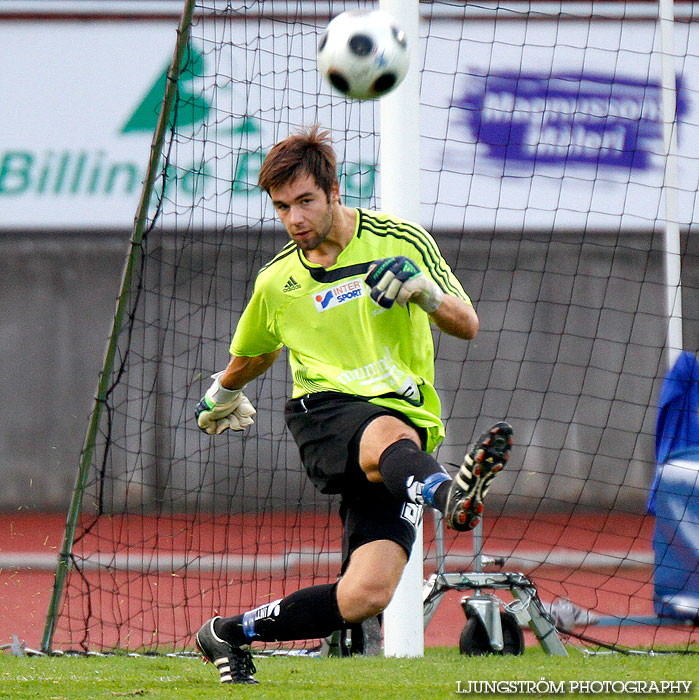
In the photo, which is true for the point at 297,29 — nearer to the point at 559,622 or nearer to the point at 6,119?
the point at 6,119

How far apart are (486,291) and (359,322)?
7.63 meters

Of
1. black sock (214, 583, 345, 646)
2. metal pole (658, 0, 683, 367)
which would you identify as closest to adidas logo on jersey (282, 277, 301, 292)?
black sock (214, 583, 345, 646)

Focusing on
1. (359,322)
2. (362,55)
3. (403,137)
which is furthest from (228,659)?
(403,137)

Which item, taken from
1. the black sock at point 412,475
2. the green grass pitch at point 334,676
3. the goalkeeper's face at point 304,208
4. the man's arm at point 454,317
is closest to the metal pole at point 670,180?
the green grass pitch at point 334,676

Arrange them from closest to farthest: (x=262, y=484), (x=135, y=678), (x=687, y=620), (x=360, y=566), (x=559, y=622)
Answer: (x=360, y=566), (x=135, y=678), (x=559, y=622), (x=687, y=620), (x=262, y=484)

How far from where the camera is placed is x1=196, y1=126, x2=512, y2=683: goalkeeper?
3.66m

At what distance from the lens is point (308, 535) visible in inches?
397

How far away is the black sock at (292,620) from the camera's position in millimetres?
3732

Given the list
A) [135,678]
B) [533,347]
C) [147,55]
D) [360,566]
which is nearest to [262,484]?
[533,347]

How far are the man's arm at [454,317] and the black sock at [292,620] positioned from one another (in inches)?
38.3

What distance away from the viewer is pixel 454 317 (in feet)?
12.0

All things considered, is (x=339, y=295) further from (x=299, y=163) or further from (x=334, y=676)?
(x=334, y=676)

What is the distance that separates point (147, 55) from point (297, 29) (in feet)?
8.88

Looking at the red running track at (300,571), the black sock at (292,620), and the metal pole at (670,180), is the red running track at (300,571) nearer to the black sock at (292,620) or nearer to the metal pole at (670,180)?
the metal pole at (670,180)
